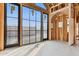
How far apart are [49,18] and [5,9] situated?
5.99ft

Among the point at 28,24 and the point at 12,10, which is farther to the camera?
the point at 28,24

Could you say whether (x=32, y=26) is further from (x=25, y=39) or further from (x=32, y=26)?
(x=25, y=39)

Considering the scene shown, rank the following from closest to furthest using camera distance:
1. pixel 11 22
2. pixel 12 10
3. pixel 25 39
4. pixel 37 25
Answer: pixel 12 10 → pixel 11 22 → pixel 25 39 → pixel 37 25

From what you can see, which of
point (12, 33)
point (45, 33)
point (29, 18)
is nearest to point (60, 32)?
point (45, 33)

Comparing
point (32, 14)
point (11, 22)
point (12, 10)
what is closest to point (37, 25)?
point (32, 14)

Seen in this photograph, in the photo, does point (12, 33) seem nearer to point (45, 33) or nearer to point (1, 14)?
point (1, 14)

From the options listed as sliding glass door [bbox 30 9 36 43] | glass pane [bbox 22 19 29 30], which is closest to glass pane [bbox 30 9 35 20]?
sliding glass door [bbox 30 9 36 43]

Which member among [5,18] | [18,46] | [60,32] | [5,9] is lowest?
[18,46]

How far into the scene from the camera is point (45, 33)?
219 inches

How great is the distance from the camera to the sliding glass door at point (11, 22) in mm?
3930

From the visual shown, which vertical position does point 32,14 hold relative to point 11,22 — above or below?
above

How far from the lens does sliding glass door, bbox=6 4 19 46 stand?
3930mm

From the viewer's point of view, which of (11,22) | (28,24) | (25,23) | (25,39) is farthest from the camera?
(25,39)

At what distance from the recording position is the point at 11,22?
4020 millimetres
